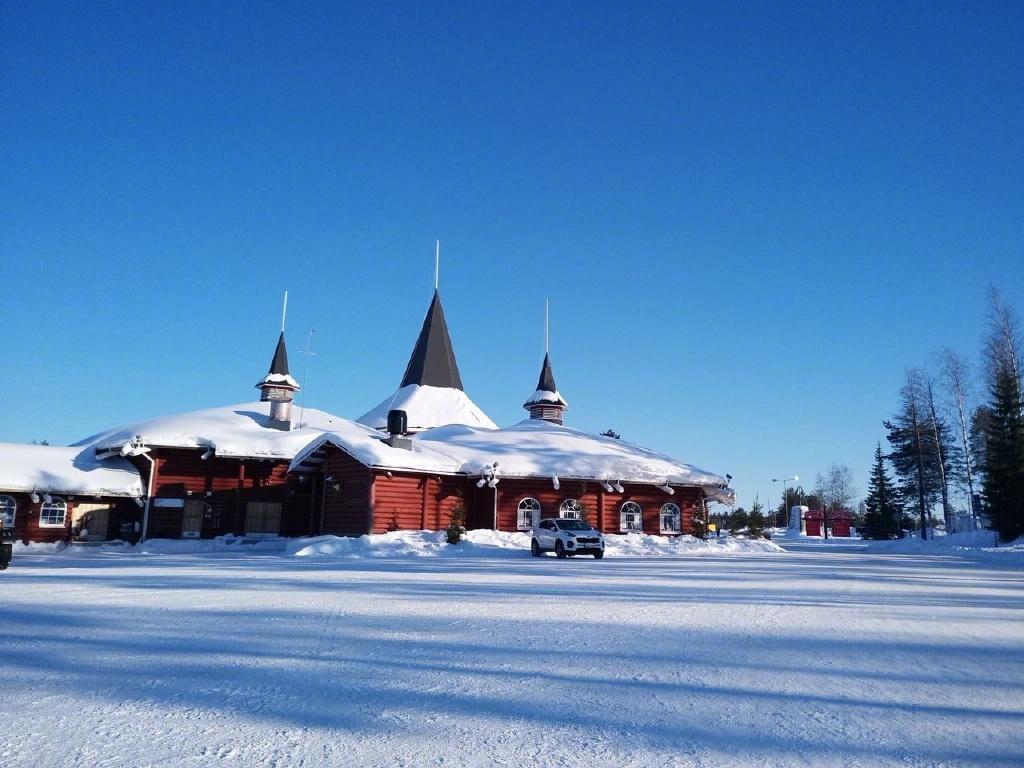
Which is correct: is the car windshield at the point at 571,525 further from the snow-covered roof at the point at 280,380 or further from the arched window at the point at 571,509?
the snow-covered roof at the point at 280,380

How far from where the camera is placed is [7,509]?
101 ft

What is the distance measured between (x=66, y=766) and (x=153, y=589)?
9760 millimetres

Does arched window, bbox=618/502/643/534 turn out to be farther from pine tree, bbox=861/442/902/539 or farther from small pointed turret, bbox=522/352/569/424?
pine tree, bbox=861/442/902/539

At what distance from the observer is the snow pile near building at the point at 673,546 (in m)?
29.9

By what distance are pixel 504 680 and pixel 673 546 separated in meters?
26.4

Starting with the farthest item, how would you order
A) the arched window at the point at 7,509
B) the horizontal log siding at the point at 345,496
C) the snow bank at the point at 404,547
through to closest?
the arched window at the point at 7,509, the horizontal log siding at the point at 345,496, the snow bank at the point at 404,547

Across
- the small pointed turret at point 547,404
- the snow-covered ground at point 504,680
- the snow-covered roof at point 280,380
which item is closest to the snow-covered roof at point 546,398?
the small pointed turret at point 547,404

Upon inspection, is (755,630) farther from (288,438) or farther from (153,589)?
(288,438)

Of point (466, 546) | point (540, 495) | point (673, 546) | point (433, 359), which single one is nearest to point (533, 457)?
point (540, 495)

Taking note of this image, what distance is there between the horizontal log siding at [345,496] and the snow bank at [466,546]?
1910mm

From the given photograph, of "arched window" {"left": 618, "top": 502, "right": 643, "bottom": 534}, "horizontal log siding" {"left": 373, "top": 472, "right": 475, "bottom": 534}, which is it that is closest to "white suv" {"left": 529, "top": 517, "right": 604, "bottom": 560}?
"horizontal log siding" {"left": 373, "top": 472, "right": 475, "bottom": 534}

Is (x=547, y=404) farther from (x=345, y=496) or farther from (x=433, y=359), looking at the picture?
(x=345, y=496)

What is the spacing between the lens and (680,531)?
35875 millimetres

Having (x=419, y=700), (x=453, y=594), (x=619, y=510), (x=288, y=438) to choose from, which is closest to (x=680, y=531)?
(x=619, y=510)
